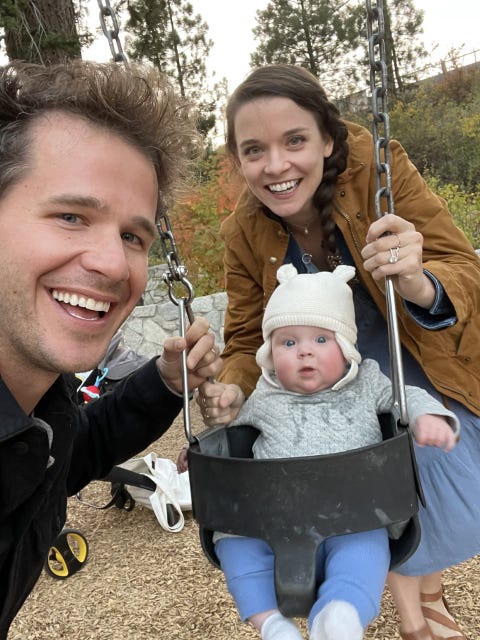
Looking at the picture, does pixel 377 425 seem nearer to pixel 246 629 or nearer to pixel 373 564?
pixel 373 564

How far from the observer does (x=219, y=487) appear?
48.3 inches

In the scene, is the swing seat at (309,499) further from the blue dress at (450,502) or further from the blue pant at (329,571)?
the blue dress at (450,502)

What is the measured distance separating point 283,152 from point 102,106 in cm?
52

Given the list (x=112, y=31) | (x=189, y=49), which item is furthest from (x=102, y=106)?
(x=189, y=49)

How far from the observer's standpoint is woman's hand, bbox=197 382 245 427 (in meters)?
1.54

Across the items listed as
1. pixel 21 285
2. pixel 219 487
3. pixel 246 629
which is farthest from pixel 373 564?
pixel 246 629

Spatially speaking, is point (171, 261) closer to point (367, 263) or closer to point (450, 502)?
point (367, 263)

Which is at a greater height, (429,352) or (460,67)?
(460,67)

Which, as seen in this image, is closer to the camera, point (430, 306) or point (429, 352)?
point (430, 306)

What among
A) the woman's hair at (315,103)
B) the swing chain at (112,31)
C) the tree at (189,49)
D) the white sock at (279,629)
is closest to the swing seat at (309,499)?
the white sock at (279,629)

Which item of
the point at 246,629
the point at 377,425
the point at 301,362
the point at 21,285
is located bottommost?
the point at 246,629

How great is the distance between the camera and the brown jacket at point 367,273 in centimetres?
157

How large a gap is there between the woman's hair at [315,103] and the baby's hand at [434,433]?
609 millimetres

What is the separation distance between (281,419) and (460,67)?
46.5ft
